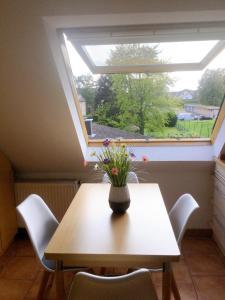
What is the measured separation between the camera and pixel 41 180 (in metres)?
2.96

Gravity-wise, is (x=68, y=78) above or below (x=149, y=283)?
above

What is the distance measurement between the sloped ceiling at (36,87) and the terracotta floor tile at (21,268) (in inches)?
38.0

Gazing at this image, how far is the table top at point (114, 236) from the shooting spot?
127 cm

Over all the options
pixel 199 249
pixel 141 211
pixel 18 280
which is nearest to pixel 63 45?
pixel 141 211

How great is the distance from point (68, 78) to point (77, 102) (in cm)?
35

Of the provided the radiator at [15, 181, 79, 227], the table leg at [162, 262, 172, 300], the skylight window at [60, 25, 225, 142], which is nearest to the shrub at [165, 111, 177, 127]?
the skylight window at [60, 25, 225, 142]

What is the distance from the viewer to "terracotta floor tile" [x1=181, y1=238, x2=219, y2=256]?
2607mm

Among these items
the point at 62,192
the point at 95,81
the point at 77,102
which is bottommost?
the point at 62,192

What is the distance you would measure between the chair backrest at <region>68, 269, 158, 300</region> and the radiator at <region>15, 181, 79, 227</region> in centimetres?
182

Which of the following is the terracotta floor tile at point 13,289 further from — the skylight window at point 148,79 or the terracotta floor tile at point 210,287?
the skylight window at point 148,79

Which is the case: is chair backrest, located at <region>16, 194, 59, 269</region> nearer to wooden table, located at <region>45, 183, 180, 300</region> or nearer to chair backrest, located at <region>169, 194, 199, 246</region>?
wooden table, located at <region>45, 183, 180, 300</region>

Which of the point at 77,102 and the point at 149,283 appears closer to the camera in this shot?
the point at 149,283

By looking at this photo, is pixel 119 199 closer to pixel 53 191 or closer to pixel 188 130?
pixel 53 191

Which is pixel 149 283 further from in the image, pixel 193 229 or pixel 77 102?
pixel 193 229
